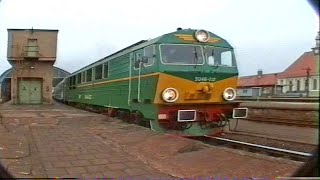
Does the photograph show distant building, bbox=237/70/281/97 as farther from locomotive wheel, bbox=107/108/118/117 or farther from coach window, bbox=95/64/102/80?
locomotive wheel, bbox=107/108/118/117

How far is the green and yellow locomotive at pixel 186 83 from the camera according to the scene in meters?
10.0

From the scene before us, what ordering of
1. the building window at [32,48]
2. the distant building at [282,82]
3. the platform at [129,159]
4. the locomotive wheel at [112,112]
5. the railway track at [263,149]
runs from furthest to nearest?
the distant building at [282,82] → the building window at [32,48] → the locomotive wheel at [112,112] → the railway track at [263,149] → the platform at [129,159]

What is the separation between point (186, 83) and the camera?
33.4 ft

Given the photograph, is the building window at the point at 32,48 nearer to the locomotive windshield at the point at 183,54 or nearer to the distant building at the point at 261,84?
the locomotive windshield at the point at 183,54

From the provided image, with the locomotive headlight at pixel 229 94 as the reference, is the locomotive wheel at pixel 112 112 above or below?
below

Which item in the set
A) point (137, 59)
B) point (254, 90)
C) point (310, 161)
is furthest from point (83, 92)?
point (254, 90)

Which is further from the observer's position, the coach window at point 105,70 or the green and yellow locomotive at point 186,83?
the coach window at point 105,70

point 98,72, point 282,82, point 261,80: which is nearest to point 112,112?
point 98,72

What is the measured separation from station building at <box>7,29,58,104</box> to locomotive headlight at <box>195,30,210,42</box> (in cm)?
2400

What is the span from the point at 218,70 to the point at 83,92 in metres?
12.6

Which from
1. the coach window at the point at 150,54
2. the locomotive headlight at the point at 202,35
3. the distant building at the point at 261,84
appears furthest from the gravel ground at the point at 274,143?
the distant building at the point at 261,84

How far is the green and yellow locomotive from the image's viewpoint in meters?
10.0

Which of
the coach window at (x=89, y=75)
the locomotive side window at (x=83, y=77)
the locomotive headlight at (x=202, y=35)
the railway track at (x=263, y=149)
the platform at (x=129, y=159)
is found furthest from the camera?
the locomotive side window at (x=83, y=77)

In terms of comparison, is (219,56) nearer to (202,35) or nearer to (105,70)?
(202,35)
